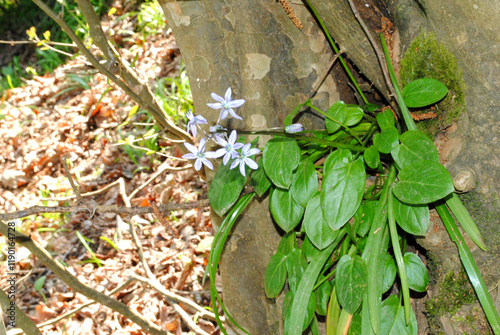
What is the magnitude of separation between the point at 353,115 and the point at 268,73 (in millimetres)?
322

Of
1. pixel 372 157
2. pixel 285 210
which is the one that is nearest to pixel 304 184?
pixel 285 210

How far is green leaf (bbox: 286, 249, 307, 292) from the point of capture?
1.29m

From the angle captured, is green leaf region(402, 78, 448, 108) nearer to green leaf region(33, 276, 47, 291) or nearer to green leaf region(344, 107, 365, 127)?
green leaf region(344, 107, 365, 127)

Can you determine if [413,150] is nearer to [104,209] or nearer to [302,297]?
[302,297]

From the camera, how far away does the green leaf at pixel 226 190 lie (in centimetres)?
125

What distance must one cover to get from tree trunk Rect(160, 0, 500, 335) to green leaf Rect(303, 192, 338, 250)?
25 cm

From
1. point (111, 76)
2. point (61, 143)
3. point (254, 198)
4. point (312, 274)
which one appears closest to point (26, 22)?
point (61, 143)

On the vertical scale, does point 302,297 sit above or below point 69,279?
above

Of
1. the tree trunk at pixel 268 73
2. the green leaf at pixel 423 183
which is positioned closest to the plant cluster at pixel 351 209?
the green leaf at pixel 423 183

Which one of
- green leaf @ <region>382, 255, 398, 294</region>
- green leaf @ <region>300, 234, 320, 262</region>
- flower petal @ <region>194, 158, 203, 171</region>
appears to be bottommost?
green leaf @ <region>382, 255, 398, 294</region>

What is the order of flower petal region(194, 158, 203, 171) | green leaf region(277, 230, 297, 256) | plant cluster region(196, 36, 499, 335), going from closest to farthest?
flower petal region(194, 158, 203, 171)
plant cluster region(196, 36, 499, 335)
green leaf region(277, 230, 297, 256)

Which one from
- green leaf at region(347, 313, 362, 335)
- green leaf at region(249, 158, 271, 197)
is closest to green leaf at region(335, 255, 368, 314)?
green leaf at region(347, 313, 362, 335)

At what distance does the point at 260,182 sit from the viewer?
4.17 ft

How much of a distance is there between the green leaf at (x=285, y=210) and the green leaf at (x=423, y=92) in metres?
0.44
